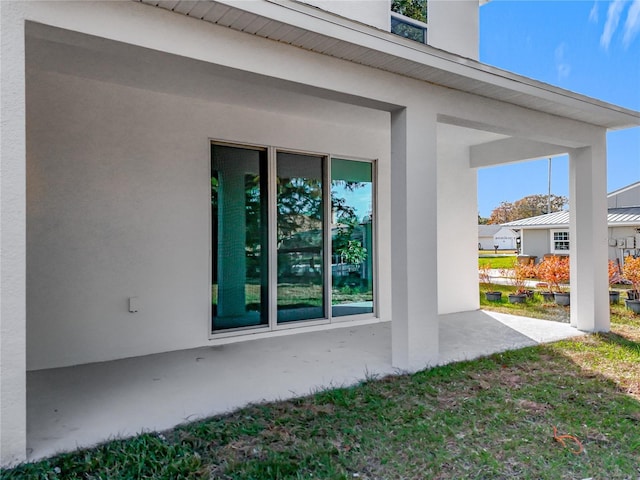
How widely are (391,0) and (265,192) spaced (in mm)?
3808

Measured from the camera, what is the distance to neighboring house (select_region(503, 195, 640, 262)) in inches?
698

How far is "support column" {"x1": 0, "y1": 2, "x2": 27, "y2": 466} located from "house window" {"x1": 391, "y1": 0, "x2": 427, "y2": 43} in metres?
5.68

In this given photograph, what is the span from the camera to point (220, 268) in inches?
237

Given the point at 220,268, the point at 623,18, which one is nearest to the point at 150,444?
the point at 220,268

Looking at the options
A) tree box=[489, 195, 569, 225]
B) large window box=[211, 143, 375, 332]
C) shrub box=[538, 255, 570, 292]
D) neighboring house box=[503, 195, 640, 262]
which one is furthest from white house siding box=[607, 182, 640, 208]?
tree box=[489, 195, 569, 225]

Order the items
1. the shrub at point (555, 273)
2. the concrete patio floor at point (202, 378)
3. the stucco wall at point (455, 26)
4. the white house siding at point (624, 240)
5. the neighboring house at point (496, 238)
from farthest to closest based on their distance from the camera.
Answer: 1. the neighboring house at point (496, 238)
2. the white house siding at point (624, 240)
3. the shrub at point (555, 273)
4. the stucco wall at point (455, 26)
5. the concrete patio floor at point (202, 378)

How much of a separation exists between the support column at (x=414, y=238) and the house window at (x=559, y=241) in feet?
70.0

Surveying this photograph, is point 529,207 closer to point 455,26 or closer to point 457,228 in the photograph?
point 457,228

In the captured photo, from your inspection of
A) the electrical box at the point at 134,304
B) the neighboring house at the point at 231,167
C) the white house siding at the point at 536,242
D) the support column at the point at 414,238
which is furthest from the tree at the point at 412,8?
the white house siding at the point at 536,242

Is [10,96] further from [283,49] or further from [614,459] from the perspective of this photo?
[614,459]

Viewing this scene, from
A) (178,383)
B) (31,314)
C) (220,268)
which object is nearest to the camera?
(178,383)

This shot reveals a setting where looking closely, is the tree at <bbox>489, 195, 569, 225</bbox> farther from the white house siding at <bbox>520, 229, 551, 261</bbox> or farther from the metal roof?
the metal roof

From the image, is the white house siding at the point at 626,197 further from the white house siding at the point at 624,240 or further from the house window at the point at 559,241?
the white house siding at the point at 624,240

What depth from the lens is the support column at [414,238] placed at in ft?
15.6
